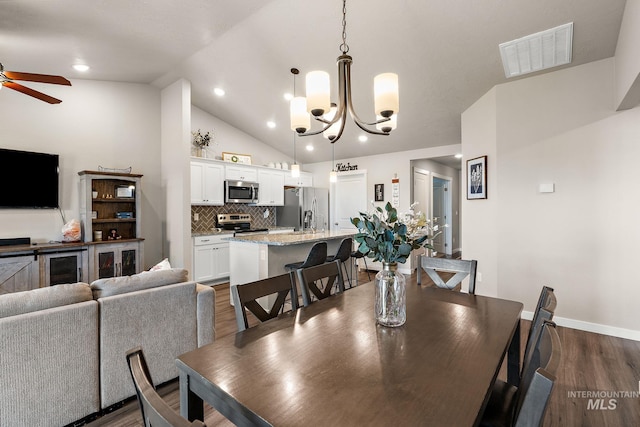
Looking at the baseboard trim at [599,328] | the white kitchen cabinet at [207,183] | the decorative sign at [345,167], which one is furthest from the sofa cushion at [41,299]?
the decorative sign at [345,167]

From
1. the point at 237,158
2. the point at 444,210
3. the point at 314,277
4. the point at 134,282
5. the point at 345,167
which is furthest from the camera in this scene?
the point at 444,210

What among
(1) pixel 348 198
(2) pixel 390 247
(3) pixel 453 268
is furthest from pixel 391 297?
(1) pixel 348 198

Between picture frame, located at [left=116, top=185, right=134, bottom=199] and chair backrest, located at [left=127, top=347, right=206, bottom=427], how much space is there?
432cm

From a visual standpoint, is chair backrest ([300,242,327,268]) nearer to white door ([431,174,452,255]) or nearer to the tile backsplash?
the tile backsplash

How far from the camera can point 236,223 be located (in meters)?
5.78

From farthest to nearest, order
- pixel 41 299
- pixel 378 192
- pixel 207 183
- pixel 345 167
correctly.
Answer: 1. pixel 345 167
2. pixel 378 192
3. pixel 207 183
4. pixel 41 299

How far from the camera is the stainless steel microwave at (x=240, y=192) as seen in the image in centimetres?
545

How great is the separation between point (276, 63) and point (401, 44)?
165 cm

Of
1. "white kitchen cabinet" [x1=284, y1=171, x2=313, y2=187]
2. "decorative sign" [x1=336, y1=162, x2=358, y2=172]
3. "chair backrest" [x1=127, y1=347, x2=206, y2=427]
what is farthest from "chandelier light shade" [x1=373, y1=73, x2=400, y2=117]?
"white kitchen cabinet" [x1=284, y1=171, x2=313, y2=187]

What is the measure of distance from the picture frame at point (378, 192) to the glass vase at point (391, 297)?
194 inches

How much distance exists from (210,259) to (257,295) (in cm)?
374

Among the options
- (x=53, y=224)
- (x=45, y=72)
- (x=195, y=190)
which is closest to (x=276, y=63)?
(x=195, y=190)

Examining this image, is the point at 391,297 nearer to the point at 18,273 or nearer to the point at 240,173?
the point at 18,273

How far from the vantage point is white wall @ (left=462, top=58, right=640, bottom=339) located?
295cm
